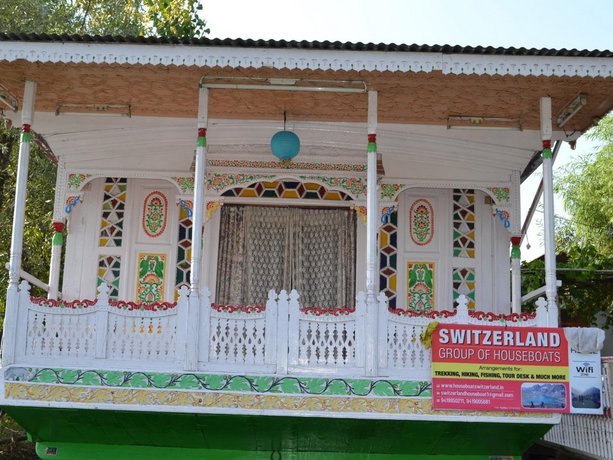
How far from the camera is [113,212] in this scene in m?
12.8

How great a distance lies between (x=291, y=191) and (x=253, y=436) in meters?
3.61

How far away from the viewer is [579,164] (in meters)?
24.3

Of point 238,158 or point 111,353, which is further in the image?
point 238,158

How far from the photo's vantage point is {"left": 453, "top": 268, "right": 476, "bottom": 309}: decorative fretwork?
1250cm

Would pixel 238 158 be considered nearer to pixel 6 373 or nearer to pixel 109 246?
pixel 109 246

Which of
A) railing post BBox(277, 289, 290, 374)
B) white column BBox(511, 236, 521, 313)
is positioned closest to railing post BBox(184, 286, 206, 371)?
railing post BBox(277, 289, 290, 374)

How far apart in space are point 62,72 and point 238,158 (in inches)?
109

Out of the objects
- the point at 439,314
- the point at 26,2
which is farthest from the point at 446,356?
the point at 26,2

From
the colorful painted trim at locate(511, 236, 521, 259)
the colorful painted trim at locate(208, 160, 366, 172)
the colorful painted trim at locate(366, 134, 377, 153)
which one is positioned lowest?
the colorful painted trim at locate(511, 236, 521, 259)

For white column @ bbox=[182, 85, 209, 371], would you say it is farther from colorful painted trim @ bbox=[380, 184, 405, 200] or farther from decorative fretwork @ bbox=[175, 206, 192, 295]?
colorful painted trim @ bbox=[380, 184, 405, 200]

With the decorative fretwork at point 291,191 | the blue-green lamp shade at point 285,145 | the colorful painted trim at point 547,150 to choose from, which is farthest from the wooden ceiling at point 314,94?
the decorative fretwork at point 291,191

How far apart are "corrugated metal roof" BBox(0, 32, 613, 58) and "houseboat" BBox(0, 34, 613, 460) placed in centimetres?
2

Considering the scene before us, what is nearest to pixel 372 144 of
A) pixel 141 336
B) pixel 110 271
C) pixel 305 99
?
pixel 305 99

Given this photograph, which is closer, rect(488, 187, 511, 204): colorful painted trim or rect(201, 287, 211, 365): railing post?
rect(201, 287, 211, 365): railing post
